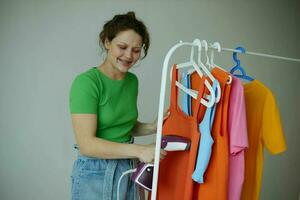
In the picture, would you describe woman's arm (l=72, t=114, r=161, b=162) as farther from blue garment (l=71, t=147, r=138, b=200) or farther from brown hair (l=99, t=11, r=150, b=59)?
brown hair (l=99, t=11, r=150, b=59)

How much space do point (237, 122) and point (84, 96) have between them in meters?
0.52

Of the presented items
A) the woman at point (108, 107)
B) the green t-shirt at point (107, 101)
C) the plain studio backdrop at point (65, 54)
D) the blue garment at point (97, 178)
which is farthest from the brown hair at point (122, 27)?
the plain studio backdrop at point (65, 54)

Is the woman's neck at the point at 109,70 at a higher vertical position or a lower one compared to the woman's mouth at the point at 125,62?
lower

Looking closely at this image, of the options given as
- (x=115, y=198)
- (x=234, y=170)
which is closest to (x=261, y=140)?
(x=234, y=170)

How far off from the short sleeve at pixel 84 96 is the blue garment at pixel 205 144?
0.39 meters

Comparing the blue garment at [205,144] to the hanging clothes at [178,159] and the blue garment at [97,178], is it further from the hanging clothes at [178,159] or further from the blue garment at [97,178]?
the blue garment at [97,178]

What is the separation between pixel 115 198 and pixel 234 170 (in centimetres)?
48

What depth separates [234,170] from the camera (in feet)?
3.43

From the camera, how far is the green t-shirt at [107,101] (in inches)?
43.6

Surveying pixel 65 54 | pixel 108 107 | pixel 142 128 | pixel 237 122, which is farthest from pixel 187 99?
pixel 65 54

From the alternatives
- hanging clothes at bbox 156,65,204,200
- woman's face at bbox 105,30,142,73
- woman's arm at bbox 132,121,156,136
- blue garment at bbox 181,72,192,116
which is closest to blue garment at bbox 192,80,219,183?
hanging clothes at bbox 156,65,204,200

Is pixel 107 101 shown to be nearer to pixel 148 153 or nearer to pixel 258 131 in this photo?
pixel 148 153

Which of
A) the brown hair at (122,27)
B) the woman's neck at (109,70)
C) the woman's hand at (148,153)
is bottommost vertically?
the woman's hand at (148,153)

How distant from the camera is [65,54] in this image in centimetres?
186
